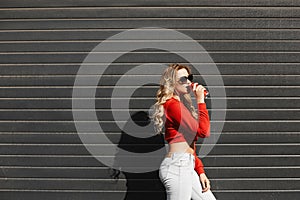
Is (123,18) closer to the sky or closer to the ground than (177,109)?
closer to the sky

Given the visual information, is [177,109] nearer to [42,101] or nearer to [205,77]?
[205,77]

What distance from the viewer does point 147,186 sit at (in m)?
5.15

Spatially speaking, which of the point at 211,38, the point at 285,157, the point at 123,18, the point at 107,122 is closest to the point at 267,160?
the point at 285,157

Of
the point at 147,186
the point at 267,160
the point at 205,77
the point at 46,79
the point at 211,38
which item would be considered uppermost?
the point at 211,38

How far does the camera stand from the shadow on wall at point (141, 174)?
5.14m

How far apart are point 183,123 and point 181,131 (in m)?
0.10

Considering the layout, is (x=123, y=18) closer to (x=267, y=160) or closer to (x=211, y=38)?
(x=211, y=38)

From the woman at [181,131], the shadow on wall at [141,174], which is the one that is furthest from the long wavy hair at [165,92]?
the shadow on wall at [141,174]

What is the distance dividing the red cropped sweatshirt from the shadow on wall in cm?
121

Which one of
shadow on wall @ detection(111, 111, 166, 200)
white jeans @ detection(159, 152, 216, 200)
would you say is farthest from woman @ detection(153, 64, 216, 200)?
shadow on wall @ detection(111, 111, 166, 200)

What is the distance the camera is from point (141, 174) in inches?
202

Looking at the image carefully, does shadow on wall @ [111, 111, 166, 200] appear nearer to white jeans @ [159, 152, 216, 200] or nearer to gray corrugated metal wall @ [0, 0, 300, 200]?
gray corrugated metal wall @ [0, 0, 300, 200]

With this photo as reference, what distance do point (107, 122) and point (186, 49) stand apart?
127 centimetres

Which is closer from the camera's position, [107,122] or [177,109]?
[177,109]
